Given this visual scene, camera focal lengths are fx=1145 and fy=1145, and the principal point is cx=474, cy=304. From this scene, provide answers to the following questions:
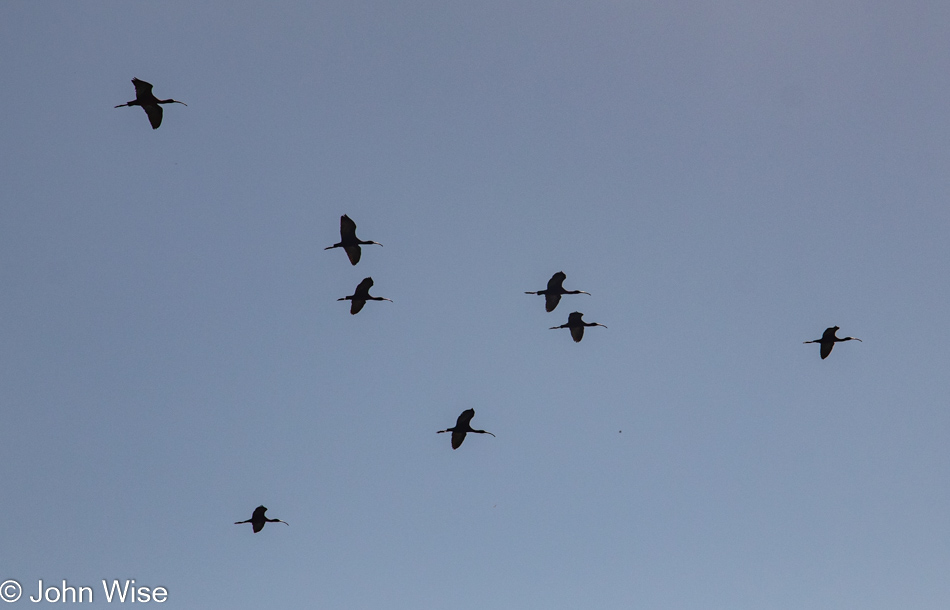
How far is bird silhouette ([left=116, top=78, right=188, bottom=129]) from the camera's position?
145 feet

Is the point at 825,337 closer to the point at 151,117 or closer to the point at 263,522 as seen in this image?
the point at 263,522

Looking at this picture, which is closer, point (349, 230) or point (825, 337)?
point (349, 230)

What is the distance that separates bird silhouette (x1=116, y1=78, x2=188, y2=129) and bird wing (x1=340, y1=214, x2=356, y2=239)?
768 centimetres

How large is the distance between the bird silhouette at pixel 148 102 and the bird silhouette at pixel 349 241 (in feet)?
25.6

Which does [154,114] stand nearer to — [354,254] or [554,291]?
[354,254]

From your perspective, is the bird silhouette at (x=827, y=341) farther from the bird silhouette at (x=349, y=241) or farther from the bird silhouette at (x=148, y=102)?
the bird silhouette at (x=148, y=102)

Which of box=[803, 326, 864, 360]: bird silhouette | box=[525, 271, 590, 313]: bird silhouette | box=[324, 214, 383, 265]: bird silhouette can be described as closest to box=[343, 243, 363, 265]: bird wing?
box=[324, 214, 383, 265]: bird silhouette

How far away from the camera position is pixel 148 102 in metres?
45.0

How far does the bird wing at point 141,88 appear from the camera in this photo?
44031 mm

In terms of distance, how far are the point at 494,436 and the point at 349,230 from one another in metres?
12.8

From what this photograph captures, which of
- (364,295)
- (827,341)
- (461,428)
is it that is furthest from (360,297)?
(827,341)

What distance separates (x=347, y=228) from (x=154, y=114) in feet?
28.9

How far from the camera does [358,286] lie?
4953cm

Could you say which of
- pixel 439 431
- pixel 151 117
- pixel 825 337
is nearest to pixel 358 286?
pixel 439 431
